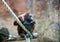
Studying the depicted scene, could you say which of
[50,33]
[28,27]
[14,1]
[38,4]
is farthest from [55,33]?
[28,27]

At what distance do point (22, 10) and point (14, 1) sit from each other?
0.37ft

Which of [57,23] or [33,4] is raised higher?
[33,4]

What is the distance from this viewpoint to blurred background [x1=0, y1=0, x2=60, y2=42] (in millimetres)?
1846

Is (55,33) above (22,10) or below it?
below

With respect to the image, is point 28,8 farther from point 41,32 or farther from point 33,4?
point 41,32

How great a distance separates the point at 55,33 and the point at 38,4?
1.08 ft

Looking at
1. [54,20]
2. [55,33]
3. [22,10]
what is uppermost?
[22,10]

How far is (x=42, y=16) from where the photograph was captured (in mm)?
1903

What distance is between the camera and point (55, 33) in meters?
1.89

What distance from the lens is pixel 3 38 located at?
1097 mm

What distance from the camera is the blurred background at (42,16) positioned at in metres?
1.85

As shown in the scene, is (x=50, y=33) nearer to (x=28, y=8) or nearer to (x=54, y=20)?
(x=54, y=20)

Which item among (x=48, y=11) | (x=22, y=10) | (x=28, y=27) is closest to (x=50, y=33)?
(x=48, y=11)

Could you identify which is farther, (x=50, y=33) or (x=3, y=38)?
(x=50, y=33)
